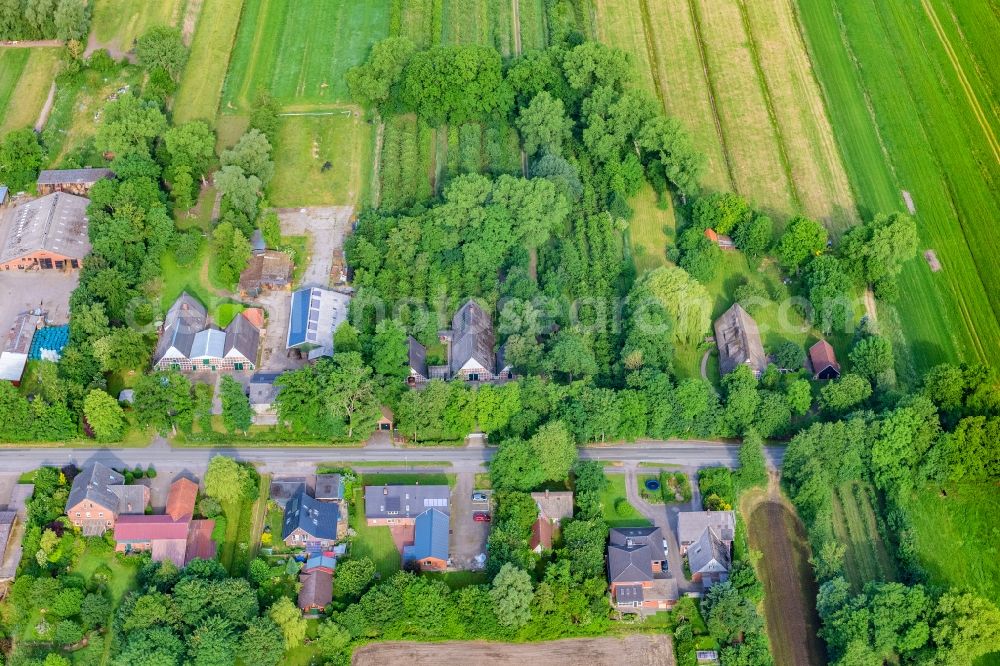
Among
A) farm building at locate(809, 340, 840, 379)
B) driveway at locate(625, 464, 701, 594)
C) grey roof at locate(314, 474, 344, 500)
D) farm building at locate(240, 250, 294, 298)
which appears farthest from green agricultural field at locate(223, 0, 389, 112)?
farm building at locate(809, 340, 840, 379)

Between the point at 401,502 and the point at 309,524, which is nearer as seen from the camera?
the point at 309,524

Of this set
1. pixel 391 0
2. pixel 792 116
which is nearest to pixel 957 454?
pixel 792 116

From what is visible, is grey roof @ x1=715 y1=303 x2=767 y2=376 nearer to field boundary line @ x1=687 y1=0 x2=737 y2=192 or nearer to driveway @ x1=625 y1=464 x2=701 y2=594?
driveway @ x1=625 y1=464 x2=701 y2=594

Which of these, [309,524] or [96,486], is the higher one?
[96,486]

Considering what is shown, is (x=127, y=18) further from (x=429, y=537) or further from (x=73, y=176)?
(x=429, y=537)

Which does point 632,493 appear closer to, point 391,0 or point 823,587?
point 823,587

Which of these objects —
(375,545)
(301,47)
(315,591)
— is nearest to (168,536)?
(315,591)

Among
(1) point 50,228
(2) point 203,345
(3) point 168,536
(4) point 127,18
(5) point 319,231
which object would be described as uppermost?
(4) point 127,18
